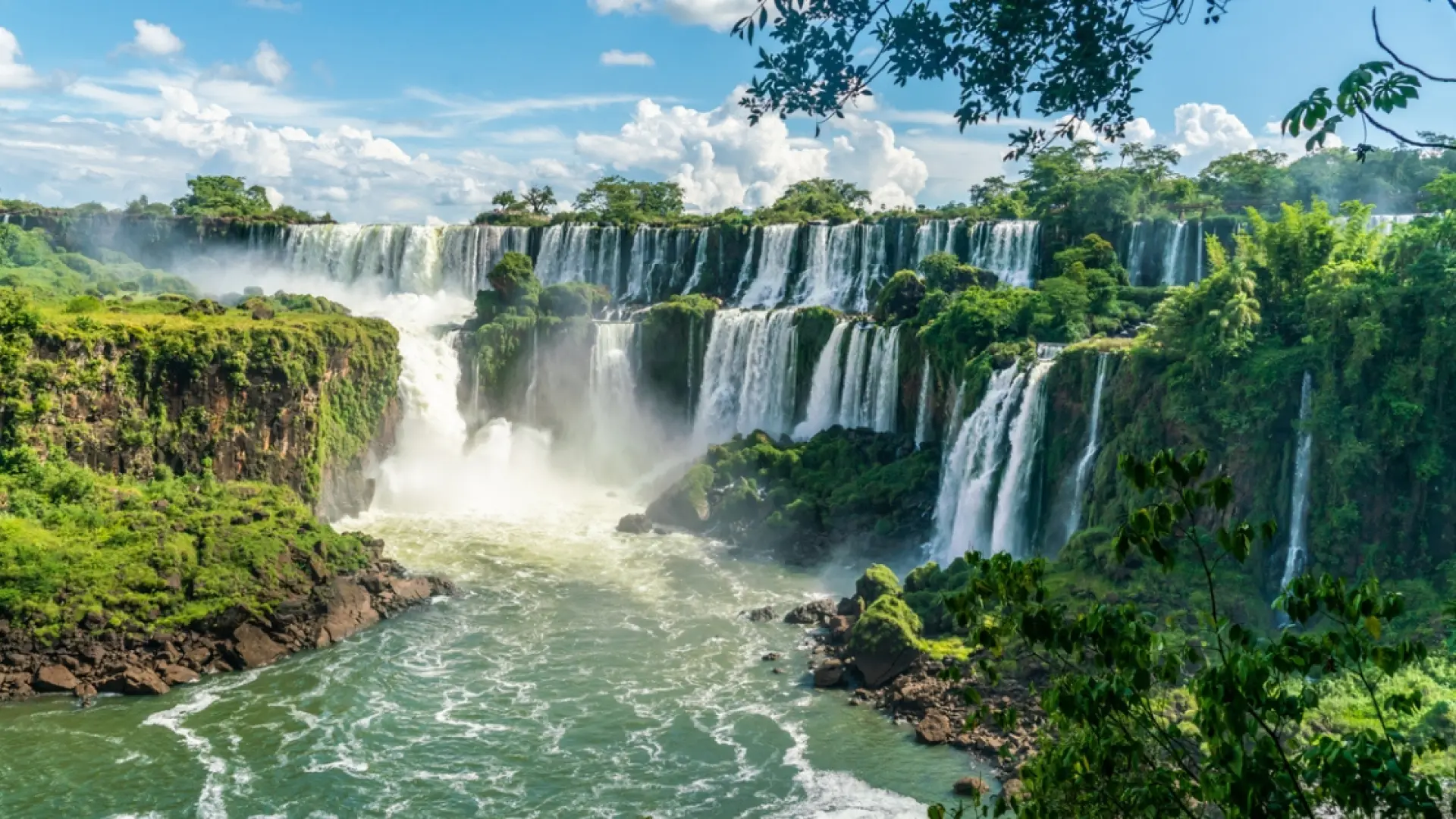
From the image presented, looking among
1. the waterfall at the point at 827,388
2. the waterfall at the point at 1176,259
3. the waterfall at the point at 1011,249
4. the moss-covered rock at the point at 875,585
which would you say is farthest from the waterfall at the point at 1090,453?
the waterfall at the point at 1011,249

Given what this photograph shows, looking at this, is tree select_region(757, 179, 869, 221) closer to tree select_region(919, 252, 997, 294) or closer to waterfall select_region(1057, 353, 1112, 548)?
tree select_region(919, 252, 997, 294)

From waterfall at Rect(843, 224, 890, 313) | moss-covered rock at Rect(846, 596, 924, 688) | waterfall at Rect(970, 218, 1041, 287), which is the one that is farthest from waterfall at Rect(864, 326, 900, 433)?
moss-covered rock at Rect(846, 596, 924, 688)

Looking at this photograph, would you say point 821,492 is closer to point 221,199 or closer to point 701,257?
point 701,257

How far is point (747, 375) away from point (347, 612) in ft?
52.1

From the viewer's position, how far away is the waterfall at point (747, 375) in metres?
33.6

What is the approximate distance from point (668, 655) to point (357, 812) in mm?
7152

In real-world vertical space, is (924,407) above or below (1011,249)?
below

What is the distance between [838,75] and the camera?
618 centimetres

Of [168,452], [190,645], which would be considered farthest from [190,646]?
[168,452]

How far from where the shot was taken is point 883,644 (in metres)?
19.1

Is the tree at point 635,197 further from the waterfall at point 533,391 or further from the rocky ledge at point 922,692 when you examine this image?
the rocky ledge at point 922,692

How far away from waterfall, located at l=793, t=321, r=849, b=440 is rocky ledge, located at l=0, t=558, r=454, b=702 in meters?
13.9

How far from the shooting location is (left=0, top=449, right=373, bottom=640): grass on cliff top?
18875 millimetres

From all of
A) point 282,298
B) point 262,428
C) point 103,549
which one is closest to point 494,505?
point 262,428
